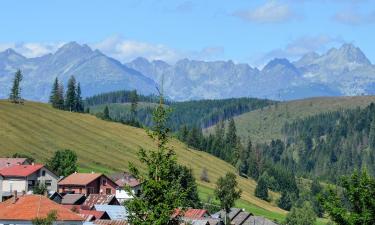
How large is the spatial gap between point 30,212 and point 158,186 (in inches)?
1810

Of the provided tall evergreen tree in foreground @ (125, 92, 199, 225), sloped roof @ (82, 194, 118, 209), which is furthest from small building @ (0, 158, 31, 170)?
tall evergreen tree in foreground @ (125, 92, 199, 225)

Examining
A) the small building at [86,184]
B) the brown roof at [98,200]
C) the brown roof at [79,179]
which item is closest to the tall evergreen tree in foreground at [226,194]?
the small building at [86,184]

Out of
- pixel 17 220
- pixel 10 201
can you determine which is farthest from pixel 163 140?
pixel 10 201

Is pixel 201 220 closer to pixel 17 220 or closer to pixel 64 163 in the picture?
pixel 17 220

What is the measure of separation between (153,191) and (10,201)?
168 feet

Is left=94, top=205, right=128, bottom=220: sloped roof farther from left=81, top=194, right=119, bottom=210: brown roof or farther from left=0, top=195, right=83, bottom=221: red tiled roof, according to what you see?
left=0, top=195, right=83, bottom=221: red tiled roof

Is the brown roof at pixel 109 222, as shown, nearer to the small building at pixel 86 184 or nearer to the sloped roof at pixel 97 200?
the sloped roof at pixel 97 200

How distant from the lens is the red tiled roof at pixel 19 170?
140 meters

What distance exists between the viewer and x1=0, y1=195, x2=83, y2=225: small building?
259 feet

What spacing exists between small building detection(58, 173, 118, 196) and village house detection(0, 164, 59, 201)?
2264 mm

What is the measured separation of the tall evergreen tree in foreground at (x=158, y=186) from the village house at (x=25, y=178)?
102 metres

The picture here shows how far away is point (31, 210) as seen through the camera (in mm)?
79875

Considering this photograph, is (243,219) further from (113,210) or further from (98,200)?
(113,210)

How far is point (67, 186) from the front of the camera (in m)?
145
